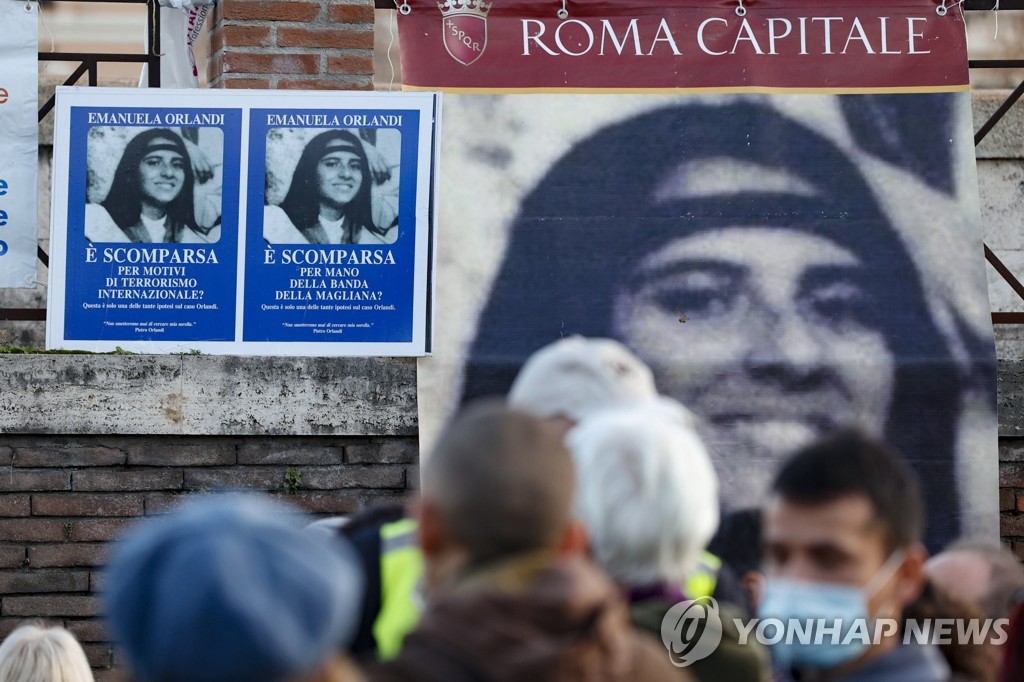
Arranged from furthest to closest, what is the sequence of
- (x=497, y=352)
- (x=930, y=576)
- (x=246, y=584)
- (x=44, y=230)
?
(x=44, y=230) → (x=497, y=352) → (x=930, y=576) → (x=246, y=584)

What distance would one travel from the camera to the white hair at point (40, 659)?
139 inches

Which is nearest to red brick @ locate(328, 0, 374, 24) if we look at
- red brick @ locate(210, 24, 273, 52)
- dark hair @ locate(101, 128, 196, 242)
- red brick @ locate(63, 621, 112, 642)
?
red brick @ locate(210, 24, 273, 52)

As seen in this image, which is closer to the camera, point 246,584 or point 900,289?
point 246,584

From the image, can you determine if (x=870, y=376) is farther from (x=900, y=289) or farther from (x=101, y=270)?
(x=101, y=270)

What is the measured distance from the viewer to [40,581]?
518 cm

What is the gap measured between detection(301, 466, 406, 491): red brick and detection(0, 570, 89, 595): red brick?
88 cm

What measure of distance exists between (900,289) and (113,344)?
2.84 metres

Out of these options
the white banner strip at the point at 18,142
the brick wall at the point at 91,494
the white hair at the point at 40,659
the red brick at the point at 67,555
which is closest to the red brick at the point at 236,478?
the brick wall at the point at 91,494

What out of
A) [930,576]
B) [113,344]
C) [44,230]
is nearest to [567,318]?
[113,344]

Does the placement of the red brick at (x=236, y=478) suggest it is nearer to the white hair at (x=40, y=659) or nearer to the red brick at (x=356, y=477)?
the red brick at (x=356, y=477)

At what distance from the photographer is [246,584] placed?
1.62 meters

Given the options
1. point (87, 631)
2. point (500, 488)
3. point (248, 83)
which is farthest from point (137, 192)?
point (500, 488)

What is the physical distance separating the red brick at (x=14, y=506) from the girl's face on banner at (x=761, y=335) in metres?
2.19

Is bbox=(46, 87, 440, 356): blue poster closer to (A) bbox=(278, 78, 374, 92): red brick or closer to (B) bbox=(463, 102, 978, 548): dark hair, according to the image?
(A) bbox=(278, 78, 374, 92): red brick
